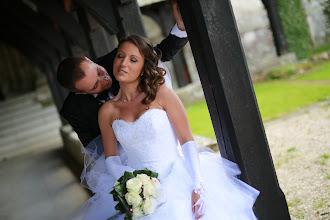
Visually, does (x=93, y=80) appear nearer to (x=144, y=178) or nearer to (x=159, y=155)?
(x=159, y=155)

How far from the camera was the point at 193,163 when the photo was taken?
2035mm

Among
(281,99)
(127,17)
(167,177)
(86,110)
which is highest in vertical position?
(127,17)

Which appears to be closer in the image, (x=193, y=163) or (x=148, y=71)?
(x=193, y=163)

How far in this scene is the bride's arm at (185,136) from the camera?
77.7 inches

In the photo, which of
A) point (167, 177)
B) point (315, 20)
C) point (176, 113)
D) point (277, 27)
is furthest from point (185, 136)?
point (315, 20)

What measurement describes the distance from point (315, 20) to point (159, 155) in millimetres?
16110

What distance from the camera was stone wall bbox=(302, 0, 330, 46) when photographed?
1606 cm

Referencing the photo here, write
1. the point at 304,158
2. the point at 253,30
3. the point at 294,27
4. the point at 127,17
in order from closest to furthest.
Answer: the point at 127,17 < the point at 304,158 < the point at 294,27 < the point at 253,30

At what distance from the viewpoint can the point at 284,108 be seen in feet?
24.1

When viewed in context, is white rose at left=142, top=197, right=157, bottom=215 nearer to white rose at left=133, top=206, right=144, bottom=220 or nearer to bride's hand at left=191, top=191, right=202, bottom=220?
white rose at left=133, top=206, right=144, bottom=220

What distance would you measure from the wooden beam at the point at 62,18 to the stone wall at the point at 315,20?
1345cm

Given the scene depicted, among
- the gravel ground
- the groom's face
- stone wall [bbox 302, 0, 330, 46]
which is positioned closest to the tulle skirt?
the groom's face

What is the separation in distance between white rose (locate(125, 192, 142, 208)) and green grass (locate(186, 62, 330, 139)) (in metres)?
4.64

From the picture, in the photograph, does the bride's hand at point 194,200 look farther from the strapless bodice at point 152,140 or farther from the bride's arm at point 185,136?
the strapless bodice at point 152,140
